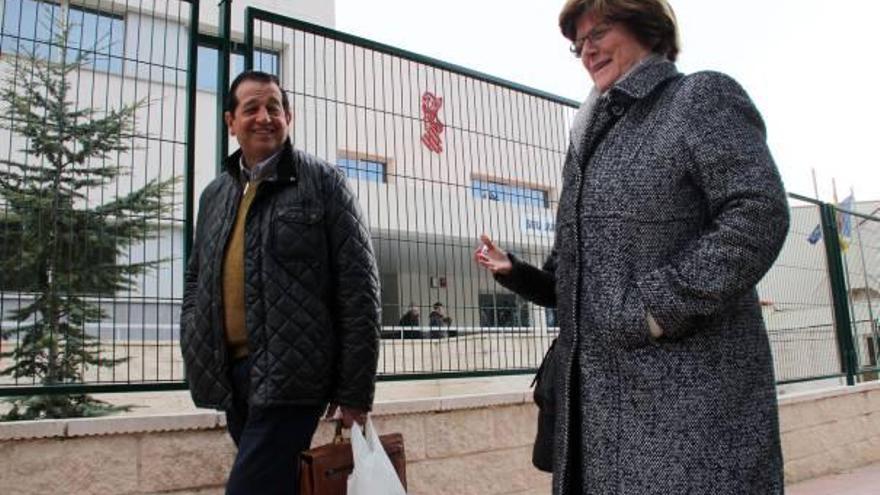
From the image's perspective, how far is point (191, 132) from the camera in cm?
337

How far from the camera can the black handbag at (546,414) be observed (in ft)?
5.39

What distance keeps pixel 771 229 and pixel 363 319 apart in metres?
1.27

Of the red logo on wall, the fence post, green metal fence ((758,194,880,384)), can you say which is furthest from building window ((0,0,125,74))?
the fence post

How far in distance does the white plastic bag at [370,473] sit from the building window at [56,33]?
220 centimetres

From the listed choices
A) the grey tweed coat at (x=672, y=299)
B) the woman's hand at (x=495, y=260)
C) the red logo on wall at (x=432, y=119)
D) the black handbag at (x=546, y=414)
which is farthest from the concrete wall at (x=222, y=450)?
the grey tweed coat at (x=672, y=299)

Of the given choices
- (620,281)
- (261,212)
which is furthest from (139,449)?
(620,281)

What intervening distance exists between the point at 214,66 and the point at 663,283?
284cm

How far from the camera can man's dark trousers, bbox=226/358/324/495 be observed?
2045mm

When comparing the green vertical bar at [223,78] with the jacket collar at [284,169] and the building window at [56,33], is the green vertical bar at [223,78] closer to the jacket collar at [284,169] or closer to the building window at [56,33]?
the building window at [56,33]

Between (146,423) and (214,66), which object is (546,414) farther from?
(214,66)

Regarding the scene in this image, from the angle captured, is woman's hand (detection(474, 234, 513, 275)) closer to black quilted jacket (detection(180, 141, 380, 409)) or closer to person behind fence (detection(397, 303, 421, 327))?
black quilted jacket (detection(180, 141, 380, 409))

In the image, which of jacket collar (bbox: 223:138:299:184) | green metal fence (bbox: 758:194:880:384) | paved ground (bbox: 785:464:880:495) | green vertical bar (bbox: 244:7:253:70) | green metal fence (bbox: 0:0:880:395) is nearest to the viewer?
jacket collar (bbox: 223:138:299:184)

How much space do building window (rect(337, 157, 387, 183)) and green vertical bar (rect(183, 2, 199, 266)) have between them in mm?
794

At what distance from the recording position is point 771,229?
4.50ft
